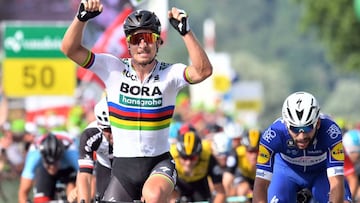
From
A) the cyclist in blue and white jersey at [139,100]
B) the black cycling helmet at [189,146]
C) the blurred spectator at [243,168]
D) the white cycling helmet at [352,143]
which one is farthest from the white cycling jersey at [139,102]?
the white cycling helmet at [352,143]

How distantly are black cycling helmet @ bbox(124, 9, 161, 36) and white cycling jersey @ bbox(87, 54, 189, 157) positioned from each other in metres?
0.35

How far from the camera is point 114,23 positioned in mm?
20234

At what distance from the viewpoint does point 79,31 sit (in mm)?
10422

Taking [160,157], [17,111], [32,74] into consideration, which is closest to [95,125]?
[160,157]

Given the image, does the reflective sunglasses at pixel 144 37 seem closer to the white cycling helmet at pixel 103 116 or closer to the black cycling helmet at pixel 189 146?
the white cycling helmet at pixel 103 116

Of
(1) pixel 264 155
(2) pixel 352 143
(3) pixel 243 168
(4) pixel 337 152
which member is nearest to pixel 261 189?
(1) pixel 264 155

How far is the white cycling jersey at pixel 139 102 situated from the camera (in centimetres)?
1076

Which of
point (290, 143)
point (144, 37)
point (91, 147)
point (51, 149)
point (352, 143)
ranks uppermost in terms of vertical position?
point (144, 37)

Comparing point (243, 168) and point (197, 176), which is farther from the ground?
point (243, 168)

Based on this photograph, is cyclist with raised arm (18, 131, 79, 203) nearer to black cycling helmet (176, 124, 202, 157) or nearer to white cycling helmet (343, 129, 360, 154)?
black cycling helmet (176, 124, 202, 157)

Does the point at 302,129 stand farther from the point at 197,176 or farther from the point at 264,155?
the point at 197,176

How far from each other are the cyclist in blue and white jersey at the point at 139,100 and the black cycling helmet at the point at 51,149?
3.92 m

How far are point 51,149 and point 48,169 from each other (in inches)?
16.9

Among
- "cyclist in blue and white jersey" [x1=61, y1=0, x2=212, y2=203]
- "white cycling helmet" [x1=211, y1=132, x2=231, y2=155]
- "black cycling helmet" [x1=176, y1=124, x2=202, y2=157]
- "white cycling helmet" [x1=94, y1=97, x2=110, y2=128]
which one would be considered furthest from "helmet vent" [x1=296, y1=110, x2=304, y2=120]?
"white cycling helmet" [x1=211, y1=132, x2=231, y2=155]
